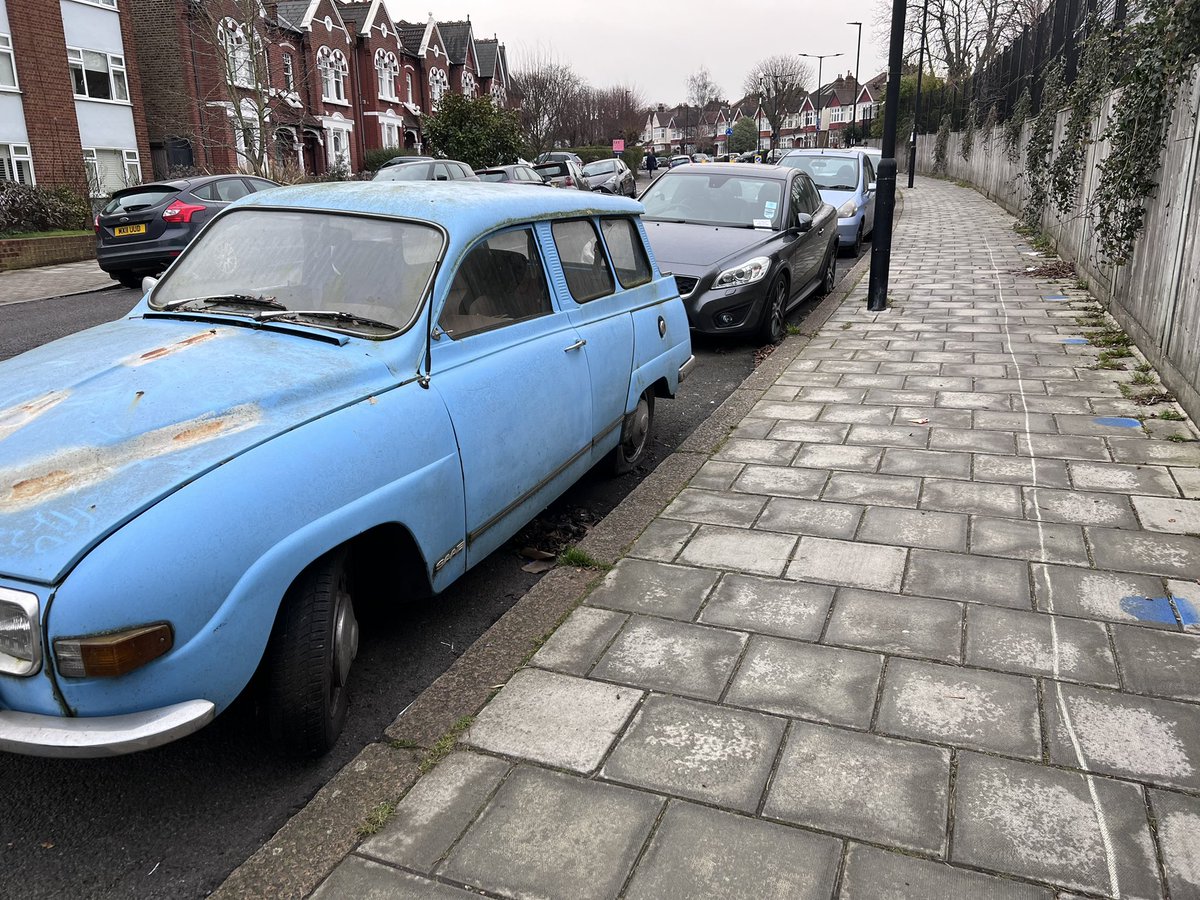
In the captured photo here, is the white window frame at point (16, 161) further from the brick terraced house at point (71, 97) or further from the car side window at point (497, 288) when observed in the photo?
the car side window at point (497, 288)

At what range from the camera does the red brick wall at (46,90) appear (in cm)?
2577

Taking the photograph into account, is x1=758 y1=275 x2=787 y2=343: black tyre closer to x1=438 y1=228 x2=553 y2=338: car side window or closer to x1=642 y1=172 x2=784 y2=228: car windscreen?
x1=642 y1=172 x2=784 y2=228: car windscreen

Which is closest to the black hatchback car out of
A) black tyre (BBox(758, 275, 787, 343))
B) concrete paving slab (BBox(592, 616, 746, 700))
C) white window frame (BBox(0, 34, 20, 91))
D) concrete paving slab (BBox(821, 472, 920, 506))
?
black tyre (BBox(758, 275, 787, 343))

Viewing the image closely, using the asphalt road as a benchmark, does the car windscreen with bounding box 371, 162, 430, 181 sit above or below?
above

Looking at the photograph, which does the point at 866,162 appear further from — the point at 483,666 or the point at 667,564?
the point at 483,666

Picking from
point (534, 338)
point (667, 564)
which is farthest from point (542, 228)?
point (667, 564)

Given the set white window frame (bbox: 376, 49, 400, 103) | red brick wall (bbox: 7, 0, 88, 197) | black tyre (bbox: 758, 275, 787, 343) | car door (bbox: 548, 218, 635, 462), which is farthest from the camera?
white window frame (bbox: 376, 49, 400, 103)

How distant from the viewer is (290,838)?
8.04ft

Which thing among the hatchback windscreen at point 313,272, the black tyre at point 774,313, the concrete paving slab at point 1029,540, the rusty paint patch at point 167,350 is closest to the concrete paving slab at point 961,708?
the concrete paving slab at point 1029,540

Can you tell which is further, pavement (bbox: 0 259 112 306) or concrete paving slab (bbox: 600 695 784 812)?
pavement (bbox: 0 259 112 306)

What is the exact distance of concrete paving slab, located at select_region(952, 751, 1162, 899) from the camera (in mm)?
2271

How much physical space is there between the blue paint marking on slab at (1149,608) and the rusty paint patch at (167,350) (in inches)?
143

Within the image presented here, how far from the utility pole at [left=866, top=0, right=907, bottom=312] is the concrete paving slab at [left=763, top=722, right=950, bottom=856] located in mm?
8035

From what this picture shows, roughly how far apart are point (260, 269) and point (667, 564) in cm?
213
